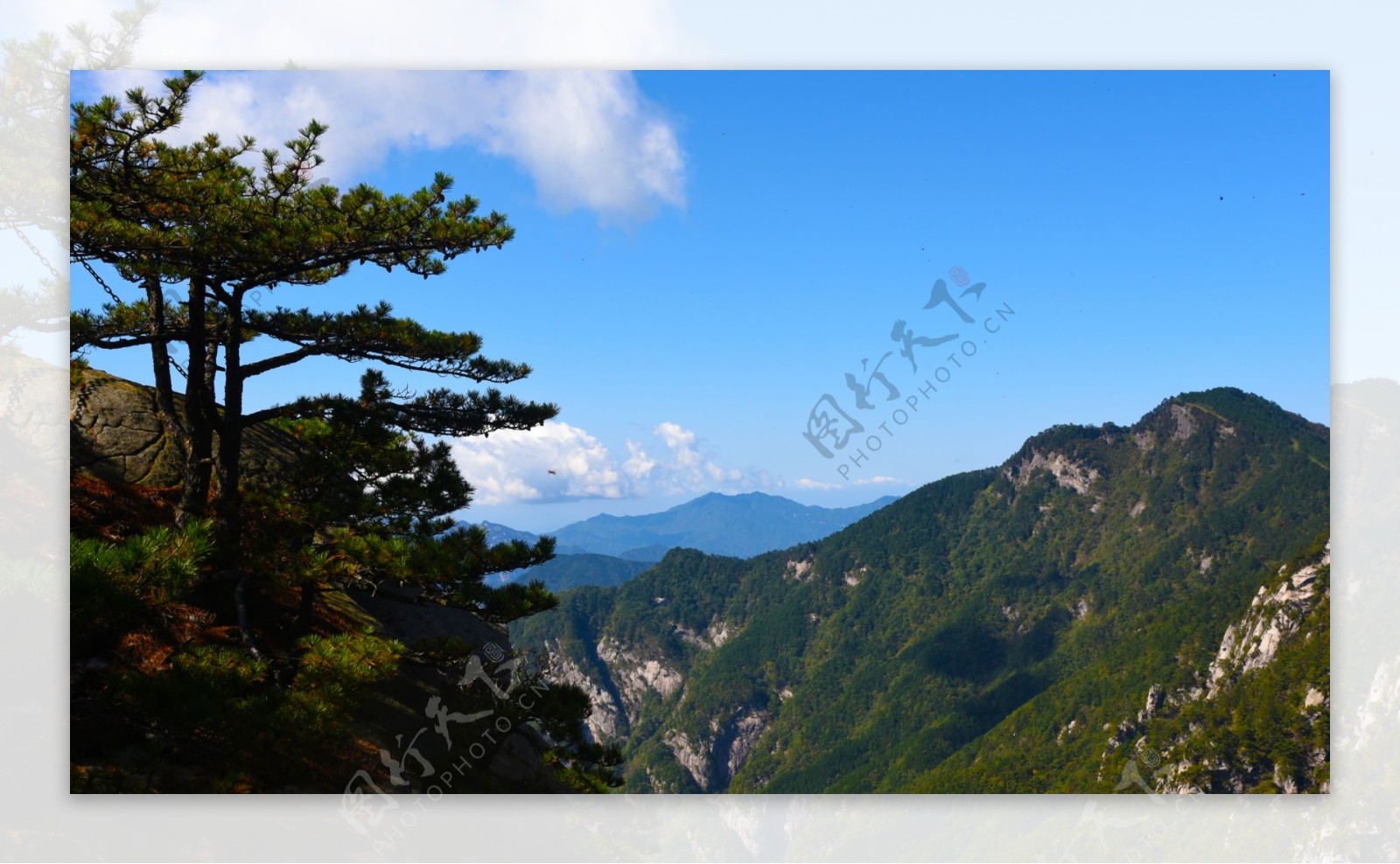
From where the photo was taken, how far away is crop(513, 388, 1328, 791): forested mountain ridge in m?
50.1

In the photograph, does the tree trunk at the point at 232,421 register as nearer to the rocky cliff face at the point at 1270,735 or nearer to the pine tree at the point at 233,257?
the pine tree at the point at 233,257

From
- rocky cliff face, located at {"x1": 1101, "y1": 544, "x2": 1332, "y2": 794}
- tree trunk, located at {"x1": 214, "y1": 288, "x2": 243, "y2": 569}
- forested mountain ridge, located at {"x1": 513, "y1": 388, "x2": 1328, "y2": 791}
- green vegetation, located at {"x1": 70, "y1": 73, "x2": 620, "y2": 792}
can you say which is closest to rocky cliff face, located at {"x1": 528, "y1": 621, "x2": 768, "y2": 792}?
forested mountain ridge, located at {"x1": 513, "y1": 388, "x2": 1328, "y2": 791}

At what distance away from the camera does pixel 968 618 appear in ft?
269

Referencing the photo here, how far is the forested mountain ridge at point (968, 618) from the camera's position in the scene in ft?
164

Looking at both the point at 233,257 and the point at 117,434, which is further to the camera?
the point at 117,434

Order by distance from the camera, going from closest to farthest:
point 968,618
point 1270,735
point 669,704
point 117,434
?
point 117,434 < point 1270,735 < point 968,618 < point 669,704

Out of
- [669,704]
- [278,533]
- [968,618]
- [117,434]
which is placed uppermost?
[117,434]

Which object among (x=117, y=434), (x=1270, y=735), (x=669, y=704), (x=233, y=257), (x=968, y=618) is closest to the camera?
(x=233, y=257)

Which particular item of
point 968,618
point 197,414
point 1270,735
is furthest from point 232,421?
point 968,618

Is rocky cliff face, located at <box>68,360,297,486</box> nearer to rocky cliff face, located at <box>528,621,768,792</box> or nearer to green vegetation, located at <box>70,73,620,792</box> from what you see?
green vegetation, located at <box>70,73,620,792</box>

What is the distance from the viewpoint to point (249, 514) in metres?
4.53

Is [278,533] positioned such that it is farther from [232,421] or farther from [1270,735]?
[1270,735]

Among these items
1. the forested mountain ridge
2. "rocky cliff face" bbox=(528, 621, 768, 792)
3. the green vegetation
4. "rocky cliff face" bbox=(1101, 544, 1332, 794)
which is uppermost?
the green vegetation

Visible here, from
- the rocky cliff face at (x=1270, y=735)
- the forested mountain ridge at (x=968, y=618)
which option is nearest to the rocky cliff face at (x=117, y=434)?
the rocky cliff face at (x=1270, y=735)
